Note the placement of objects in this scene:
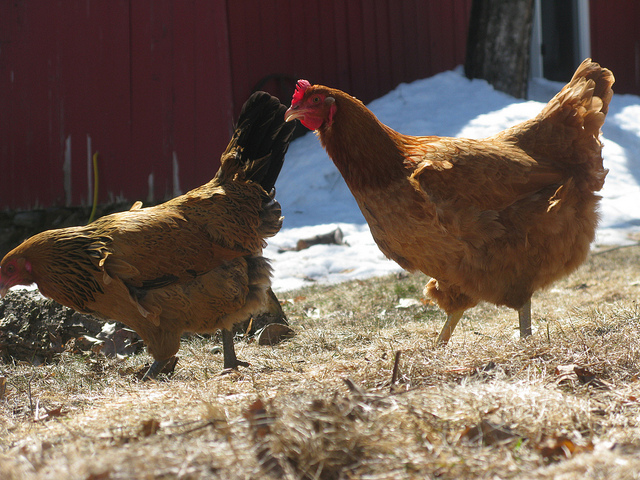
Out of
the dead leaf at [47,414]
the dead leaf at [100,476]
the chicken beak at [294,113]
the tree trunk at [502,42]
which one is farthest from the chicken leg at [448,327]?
the tree trunk at [502,42]

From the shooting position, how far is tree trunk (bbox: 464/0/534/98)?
10.2 meters

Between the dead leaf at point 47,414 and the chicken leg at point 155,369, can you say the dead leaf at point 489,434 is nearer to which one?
the dead leaf at point 47,414

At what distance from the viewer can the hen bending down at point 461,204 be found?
3314 mm

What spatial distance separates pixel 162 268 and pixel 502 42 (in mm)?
8817

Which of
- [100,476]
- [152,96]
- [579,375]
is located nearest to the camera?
[100,476]

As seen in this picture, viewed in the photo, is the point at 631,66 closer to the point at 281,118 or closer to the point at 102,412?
the point at 281,118

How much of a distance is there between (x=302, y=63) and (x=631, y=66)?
25.6 ft

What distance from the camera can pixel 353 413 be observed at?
196 centimetres

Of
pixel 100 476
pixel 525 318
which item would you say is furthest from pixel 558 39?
pixel 100 476

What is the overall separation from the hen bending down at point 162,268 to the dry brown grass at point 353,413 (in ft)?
1.10

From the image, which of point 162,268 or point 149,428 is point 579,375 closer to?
point 149,428

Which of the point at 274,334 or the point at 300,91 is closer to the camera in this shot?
the point at 300,91

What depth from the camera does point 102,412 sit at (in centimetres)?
253

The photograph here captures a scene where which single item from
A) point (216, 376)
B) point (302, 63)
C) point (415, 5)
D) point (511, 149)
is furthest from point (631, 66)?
point (216, 376)
